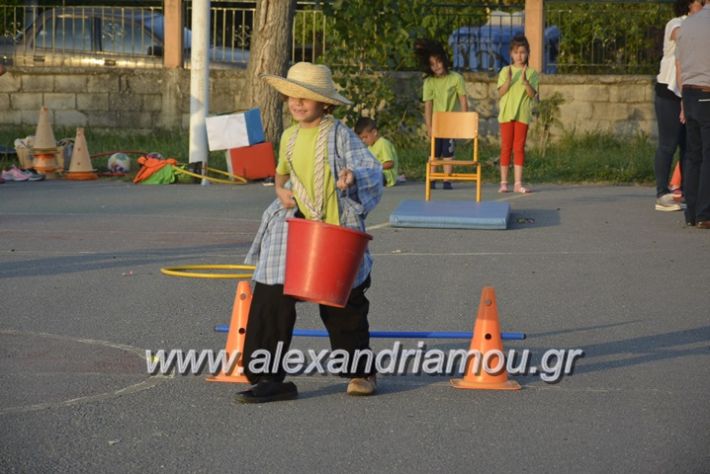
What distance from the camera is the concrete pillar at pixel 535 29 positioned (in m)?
23.0

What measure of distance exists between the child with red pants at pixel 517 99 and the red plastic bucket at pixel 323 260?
1046 centimetres

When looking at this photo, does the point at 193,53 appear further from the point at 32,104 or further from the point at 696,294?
the point at 696,294

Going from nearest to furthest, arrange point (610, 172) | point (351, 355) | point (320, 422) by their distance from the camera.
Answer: point (320, 422) → point (351, 355) → point (610, 172)

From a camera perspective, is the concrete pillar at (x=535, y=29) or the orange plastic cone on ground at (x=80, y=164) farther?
the concrete pillar at (x=535, y=29)

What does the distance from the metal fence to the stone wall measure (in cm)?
55

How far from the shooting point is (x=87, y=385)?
23.6ft

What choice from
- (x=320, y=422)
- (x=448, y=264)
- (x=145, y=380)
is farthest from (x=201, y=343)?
(x=448, y=264)

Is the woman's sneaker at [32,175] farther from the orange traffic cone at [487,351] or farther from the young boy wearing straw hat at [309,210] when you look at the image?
the orange traffic cone at [487,351]

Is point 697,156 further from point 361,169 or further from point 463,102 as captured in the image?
point 361,169

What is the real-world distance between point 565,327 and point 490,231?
4.67 meters

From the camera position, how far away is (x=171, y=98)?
23.6 meters

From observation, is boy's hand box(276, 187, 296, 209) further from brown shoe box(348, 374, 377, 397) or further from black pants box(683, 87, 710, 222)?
black pants box(683, 87, 710, 222)

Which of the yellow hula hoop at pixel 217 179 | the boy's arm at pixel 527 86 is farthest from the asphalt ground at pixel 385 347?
the yellow hula hoop at pixel 217 179

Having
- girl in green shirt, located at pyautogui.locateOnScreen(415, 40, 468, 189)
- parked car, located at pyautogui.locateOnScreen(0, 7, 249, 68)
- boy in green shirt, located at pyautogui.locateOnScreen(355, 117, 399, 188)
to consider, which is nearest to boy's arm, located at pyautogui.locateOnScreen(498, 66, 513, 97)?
girl in green shirt, located at pyautogui.locateOnScreen(415, 40, 468, 189)
